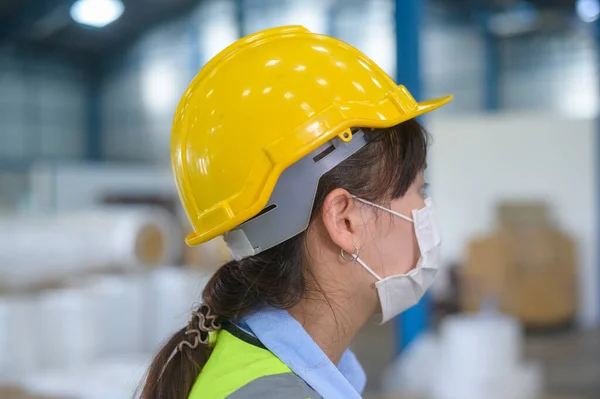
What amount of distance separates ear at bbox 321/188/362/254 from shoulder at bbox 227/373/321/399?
9.6 inches

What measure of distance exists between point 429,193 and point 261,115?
699cm

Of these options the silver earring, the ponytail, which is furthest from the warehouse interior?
the silver earring

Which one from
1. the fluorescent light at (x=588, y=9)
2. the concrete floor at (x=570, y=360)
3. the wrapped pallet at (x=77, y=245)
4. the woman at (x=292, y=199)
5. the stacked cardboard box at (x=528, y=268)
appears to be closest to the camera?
the woman at (x=292, y=199)

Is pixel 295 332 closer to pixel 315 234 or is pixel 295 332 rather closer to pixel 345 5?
pixel 315 234

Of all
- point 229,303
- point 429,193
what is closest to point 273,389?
point 229,303

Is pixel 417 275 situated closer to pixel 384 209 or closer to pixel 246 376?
pixel 384 209

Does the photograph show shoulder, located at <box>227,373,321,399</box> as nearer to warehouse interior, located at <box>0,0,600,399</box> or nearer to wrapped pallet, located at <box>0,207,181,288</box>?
warehouse interior, located at <box>0,0,600,399</box>

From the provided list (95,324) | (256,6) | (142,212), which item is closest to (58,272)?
(95,324)

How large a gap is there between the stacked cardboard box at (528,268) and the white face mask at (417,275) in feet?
23.2

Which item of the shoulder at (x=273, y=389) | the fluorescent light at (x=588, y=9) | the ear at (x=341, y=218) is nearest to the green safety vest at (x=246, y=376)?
the shoulder at (x=273, y=389)

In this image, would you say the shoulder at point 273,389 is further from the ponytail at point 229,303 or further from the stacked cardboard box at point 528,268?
the stacked cardboard box at point 528,268

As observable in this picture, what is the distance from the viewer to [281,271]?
1082 mm

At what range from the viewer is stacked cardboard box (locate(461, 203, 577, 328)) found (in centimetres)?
803

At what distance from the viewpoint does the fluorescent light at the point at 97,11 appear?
567 inches
